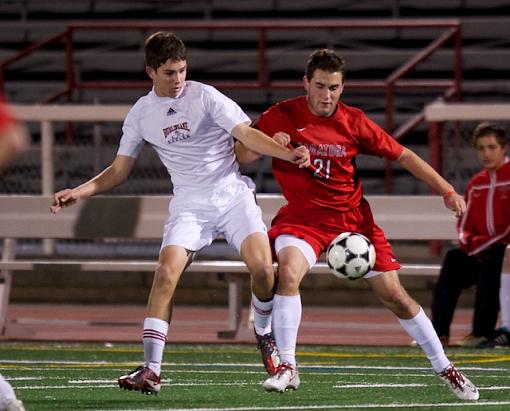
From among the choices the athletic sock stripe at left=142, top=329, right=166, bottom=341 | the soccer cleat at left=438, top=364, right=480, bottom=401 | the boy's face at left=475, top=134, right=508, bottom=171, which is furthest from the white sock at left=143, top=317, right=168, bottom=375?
the boy's face at left=475, top=134, right=508, bottom=171

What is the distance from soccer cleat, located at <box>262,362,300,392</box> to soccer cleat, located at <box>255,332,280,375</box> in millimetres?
626

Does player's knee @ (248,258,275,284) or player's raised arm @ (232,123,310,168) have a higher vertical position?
player's raised arm @ (232,123,310,168)

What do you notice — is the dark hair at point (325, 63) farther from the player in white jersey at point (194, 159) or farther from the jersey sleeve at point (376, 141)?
the player in white jersey at point (194, 159)

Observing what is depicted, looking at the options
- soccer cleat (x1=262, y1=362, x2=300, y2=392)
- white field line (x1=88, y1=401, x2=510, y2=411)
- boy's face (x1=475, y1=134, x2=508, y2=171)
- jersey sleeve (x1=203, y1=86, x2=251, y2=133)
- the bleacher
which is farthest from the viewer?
the bleacher

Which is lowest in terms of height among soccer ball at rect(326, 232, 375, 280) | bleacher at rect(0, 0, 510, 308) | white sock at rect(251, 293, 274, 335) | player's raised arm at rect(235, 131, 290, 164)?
white sock at rect(251, 293, 274, 335)

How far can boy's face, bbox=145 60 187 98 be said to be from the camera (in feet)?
26.6

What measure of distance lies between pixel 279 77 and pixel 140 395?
38.0 feet

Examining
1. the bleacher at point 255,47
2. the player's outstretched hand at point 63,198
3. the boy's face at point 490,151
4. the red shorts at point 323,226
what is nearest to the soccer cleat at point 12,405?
the player's outstretched hand at point 63,198

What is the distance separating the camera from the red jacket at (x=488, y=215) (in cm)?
1141

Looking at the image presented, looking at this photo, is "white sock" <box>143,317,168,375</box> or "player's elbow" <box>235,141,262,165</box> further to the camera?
"player's elbow" <box>235,141,262,165</box>

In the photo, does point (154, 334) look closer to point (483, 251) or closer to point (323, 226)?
point (323, 226)

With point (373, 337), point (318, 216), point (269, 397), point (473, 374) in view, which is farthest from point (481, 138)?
point (269, 397)

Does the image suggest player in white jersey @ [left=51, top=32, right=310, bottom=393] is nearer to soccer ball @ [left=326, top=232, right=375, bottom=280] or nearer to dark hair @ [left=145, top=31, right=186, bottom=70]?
dark hair @ [left=145, top=31, right=186, bottom=70]

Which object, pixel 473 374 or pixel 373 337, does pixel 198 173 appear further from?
pixel 373 337
